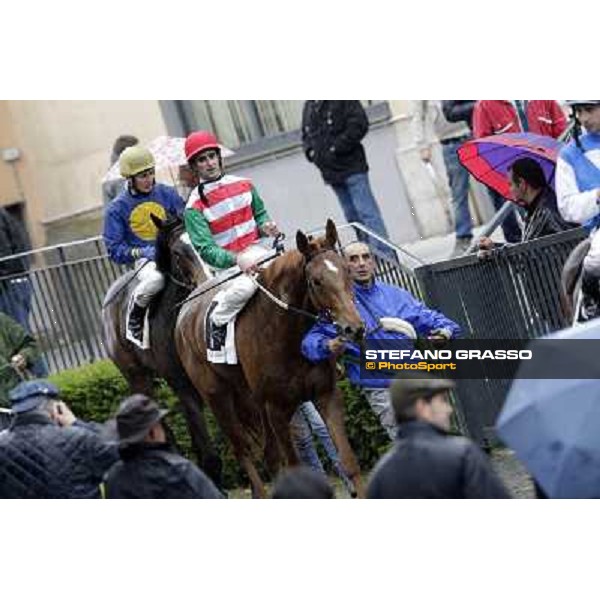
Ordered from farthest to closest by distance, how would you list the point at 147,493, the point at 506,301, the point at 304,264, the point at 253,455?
the point at 253,455 < the point at 506,301 < the point at 304,264 < the point at 147,493

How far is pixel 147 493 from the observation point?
37.8 feet

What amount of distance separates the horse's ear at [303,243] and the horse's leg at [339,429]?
89cm

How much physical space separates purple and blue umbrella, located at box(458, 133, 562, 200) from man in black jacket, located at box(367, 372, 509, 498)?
400 cm

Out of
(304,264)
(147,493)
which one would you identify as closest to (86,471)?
(147,493)

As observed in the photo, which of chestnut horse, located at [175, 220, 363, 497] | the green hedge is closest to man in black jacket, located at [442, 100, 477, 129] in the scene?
the green hedge

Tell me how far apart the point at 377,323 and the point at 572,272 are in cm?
108

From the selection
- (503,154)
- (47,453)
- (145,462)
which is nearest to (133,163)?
(503,154)

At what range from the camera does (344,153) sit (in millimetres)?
17062

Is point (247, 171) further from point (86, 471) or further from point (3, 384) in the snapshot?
point (86, 471)

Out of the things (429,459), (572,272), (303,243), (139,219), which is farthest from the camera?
(139,219)

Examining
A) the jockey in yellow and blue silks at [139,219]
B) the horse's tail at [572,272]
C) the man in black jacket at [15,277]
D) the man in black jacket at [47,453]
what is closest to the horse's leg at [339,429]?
the horse's tail at [572,272]

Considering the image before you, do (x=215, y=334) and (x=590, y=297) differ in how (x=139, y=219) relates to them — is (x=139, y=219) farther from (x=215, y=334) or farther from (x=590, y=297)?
(x=590, y=297)
